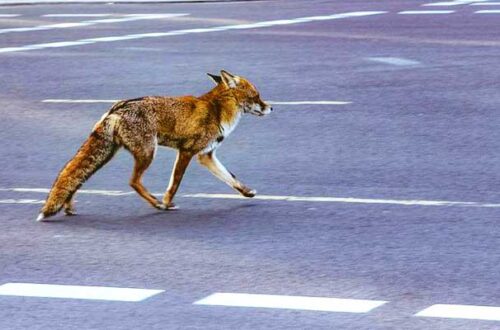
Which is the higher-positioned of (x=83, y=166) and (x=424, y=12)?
(x=83, y=166)

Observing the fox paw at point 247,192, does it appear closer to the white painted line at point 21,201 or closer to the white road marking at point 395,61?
the white painted line at point 21,201

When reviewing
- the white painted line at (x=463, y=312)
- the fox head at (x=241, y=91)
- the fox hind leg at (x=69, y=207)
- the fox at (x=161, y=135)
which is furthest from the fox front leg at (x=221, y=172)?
the white painted line at (x=463, y=312)

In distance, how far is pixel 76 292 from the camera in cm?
799

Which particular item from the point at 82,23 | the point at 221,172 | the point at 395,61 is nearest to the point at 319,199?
the point at 221,172

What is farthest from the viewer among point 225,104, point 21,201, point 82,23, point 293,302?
point 82,23

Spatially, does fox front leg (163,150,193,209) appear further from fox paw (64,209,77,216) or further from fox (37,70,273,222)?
fox paw (64,209,77,216)

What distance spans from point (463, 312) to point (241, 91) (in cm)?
379

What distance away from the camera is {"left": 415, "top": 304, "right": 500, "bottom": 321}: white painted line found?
727 cm

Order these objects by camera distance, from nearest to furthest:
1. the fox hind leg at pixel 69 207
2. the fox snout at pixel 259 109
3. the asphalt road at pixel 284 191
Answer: the asphalt road at pixel 284 191
the fox hind leg at pixel 69 207
the fox snout at pixel 259 109

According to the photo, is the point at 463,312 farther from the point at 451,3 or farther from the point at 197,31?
the point at 451,3

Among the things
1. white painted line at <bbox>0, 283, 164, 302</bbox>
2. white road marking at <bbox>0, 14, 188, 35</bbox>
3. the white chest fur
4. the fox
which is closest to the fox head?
the fox

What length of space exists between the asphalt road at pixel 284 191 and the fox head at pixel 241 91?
630 millimetres

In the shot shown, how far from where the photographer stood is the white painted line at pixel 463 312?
727cm

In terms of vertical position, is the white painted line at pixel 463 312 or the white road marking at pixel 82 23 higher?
the white painted line at pixel 463 312
